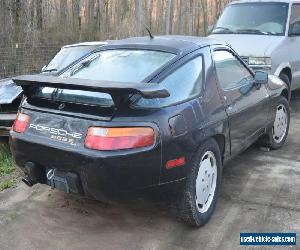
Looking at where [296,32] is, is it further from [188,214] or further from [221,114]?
[188,214]

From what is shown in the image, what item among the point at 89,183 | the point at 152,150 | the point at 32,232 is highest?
the point at 152,150

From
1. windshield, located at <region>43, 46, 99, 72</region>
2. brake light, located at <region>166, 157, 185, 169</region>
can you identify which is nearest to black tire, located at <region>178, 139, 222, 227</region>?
brake light, located at <region>166, 157, 185, 169</region>

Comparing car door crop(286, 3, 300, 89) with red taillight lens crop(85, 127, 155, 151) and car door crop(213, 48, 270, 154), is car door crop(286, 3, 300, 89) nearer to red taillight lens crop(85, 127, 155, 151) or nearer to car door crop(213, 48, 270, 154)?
car door crop(213, 48, 270, 154)

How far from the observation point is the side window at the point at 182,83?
12.0 feet

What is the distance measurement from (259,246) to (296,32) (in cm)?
581

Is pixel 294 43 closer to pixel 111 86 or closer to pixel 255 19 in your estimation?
pixel 255 19

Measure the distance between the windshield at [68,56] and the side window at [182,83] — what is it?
3346mm

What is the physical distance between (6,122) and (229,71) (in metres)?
2.80

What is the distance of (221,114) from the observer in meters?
4.33

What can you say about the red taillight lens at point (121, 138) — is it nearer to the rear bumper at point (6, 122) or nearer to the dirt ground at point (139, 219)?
the dirt ground at point (139, 219)

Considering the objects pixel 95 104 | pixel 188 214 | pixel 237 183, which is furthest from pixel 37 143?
pixel 237 183

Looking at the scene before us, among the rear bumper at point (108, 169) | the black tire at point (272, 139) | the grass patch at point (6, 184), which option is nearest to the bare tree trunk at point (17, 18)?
the grass patch at point (6, 184)

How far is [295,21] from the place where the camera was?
867 cm

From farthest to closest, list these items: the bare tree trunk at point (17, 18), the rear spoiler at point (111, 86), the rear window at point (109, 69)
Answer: the bare tree trunk at point (17, 18), the rear window at point (109, 69), the rear spoiler at point (111, 86)
